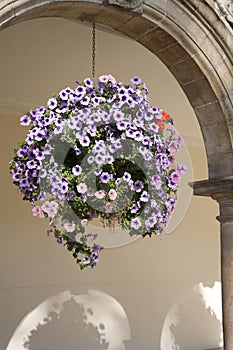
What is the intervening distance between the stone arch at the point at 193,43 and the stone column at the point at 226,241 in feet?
0.20

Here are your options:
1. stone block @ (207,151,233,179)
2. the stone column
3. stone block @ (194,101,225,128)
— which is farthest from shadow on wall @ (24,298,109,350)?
stone block @ (194,101,225,128)

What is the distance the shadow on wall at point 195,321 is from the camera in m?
5.12

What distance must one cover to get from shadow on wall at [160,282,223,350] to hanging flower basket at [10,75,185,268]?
3150mm

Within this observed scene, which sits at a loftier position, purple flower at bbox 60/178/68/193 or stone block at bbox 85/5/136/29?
stone block at bbox 85/5/136/29

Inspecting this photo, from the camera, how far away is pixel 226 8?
2.74 metres

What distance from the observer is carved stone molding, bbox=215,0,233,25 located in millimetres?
2703

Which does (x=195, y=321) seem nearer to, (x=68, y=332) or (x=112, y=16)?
(x=68, y=332)

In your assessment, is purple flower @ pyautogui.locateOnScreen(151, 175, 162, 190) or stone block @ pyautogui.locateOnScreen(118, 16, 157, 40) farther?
stone block @ pyautogui.locateOnScreen(118, 16, 157, 40)

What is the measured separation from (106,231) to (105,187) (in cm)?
259

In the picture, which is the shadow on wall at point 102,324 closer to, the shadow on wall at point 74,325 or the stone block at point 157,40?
the shadow on wall at point 74,325

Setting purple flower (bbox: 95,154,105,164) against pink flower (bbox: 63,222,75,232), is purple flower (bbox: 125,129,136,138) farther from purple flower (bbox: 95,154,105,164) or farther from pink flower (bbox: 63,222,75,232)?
pink flower (bbox: 63,222,75,232)

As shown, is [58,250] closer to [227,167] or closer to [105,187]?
[227,167]

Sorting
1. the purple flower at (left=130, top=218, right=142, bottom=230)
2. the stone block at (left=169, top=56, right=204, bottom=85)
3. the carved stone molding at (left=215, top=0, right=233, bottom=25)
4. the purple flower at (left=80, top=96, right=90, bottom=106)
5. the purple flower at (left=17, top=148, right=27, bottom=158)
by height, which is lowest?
the purple flower at (left=130, top=218, right=142, bottom=230)

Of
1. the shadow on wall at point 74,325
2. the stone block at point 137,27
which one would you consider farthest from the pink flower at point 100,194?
the shadow on wall at point 74,325
